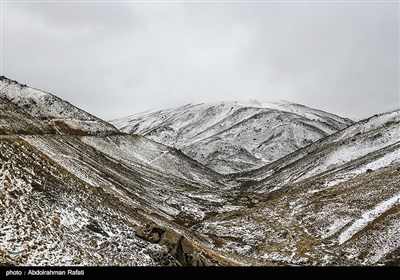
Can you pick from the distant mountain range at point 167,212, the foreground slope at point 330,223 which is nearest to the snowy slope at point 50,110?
the distant mountain range at point 167,212

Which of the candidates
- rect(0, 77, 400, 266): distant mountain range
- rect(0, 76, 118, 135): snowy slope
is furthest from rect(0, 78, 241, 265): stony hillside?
rect(0, 76, 118, 135): snowy slope

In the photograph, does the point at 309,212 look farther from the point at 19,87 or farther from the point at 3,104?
the point at 19,87

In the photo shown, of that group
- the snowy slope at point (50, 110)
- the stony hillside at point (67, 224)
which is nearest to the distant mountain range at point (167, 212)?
the stony hillside at point (67, 224)

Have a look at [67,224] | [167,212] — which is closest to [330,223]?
[167,212]

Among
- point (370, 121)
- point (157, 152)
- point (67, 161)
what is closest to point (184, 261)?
point (67, 161)

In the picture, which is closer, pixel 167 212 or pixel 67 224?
pixel 67 224

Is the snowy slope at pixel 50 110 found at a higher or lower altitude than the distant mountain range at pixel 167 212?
higher

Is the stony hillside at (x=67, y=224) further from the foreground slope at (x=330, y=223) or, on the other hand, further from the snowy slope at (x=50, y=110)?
the snowy slope at (x=50, y=110)

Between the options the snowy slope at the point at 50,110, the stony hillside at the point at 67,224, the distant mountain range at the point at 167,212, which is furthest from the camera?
the snowy slope at the point at 50,110

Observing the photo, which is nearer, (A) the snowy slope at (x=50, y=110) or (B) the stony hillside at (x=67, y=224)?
(B) the stony hillside at (x=67, y=224)

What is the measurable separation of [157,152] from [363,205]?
94.4 meters

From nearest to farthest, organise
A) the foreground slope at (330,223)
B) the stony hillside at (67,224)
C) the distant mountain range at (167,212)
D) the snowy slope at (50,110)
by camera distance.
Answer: the stony hillside at (67,224) < the distant mountain range at (167,212) < the foreground slope at (330,223) < the snowy slope at (50,110)

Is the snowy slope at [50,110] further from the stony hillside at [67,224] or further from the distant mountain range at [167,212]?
the stony hillside at [67,224]

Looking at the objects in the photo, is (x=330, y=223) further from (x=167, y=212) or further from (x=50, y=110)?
(x=50, y=110)
